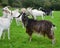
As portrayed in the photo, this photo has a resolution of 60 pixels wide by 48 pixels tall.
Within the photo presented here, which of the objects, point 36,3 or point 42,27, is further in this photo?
point 36,3

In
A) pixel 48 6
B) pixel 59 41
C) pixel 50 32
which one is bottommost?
pixel 48 6

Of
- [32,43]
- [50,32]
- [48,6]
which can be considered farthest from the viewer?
[48,6]

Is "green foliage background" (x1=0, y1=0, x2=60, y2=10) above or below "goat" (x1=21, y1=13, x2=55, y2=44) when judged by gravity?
below

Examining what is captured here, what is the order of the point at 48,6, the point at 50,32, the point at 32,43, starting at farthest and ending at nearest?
the point at 48,6 < the point at 32,43 < the point at 50,32

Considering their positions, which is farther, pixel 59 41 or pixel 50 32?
pixel 59 41

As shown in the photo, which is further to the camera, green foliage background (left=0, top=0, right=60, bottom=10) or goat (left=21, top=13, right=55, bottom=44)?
green foliage background (left=0, top=0, right=60, bottom=10)

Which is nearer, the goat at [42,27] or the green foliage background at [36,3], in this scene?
the goat at [42,27]

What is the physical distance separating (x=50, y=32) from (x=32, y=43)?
1151 mm

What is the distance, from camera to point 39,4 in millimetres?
51719

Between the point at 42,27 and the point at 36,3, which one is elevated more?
the point at 42,27

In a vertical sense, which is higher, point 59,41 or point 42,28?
point 42,28

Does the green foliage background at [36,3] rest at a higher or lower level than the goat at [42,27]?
lower

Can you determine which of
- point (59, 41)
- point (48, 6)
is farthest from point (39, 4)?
point (59, 41)

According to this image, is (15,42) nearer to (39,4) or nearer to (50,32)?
(50,32)
